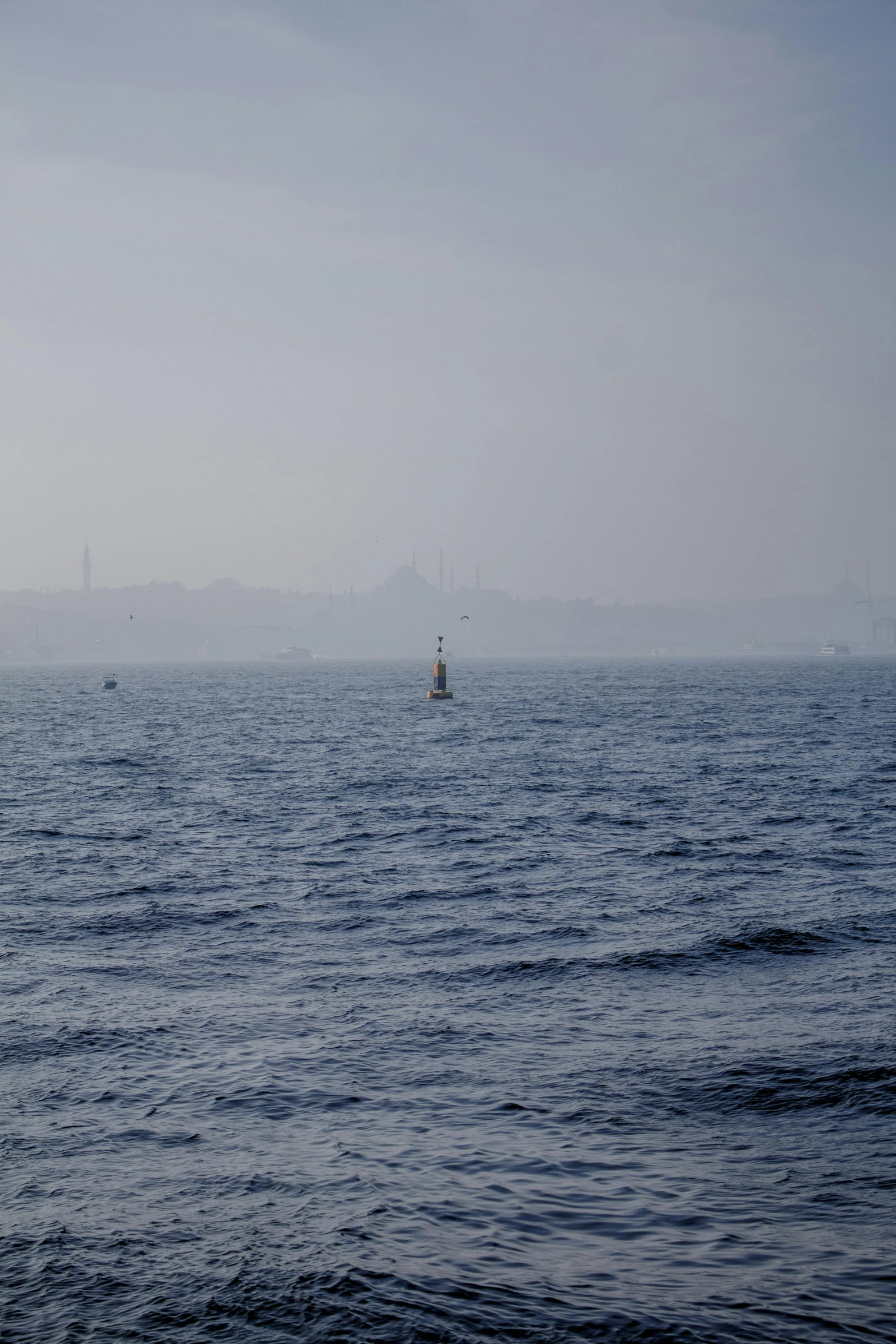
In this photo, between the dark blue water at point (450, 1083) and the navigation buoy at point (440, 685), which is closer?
the dark blue water at point (450, 1083)

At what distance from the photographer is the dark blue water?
30.6ft

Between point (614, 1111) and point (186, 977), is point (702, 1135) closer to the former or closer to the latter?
point (614, 1111)

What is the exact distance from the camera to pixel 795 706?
111 metres

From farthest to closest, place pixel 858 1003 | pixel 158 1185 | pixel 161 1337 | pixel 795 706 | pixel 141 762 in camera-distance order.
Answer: pixel 795 706 < pixel 141 762 < pixel 858 1003 < pixel 158 1185 < pixel 161 1337

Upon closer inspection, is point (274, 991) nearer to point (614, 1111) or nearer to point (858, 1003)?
point (614, 1111)

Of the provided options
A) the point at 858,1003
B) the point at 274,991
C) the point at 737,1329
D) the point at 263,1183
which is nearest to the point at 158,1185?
the point at 263,1183

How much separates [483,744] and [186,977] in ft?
178

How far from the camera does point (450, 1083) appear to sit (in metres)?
13.9

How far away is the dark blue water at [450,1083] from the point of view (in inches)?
367

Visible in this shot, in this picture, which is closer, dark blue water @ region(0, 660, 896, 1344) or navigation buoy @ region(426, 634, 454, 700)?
dark blue water @ region(0, 660, 896, 1344)

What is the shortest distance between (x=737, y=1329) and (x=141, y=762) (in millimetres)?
→ 55386

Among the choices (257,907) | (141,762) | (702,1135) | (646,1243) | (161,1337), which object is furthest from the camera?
(141,762)

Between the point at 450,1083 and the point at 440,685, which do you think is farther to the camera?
the point at 440,685

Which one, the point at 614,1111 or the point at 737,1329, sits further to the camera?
the point at 614,1111
